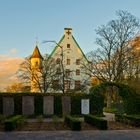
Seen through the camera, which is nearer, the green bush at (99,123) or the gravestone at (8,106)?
the green bush at (99,123)

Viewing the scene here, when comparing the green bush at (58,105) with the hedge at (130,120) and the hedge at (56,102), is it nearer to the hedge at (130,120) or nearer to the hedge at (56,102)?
the hedge at (56,102)

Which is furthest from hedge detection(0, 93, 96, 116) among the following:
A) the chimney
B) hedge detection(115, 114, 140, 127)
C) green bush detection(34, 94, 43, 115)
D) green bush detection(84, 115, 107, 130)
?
the chimney

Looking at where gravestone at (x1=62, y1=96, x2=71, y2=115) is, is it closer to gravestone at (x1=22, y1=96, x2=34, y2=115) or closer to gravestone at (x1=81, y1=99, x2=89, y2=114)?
gravestone at (x1=81, y1=99, x2=89, y2=114)

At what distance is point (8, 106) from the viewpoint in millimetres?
42250

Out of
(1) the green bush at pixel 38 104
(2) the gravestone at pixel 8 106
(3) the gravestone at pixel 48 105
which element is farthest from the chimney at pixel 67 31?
(2) the gravestone at pixel 8 106

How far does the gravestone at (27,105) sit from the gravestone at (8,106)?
4.05 ft

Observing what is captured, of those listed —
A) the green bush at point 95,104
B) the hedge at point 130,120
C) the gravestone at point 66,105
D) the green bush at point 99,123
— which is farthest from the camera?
the green bush at point 95,104

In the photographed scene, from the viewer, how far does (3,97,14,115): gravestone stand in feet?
138

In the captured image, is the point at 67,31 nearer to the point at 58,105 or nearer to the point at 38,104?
the point at 58,105

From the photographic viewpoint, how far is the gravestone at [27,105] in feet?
141

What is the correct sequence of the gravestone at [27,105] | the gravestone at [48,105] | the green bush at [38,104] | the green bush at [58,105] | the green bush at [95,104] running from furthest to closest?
the green bush at [95,104], the green bush at [58,105], the green bush at [38,104], the gravestone at [48,105], the gravestone at [27,105]

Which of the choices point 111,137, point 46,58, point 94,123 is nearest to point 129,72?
point 46,58

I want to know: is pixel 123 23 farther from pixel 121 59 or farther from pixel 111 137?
pixel 111 137

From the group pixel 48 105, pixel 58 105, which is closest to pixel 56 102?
pixel 58 105
